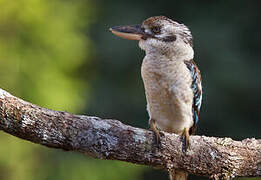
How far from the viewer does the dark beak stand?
4.59m

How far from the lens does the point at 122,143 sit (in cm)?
373

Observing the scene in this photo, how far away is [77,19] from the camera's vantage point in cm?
976

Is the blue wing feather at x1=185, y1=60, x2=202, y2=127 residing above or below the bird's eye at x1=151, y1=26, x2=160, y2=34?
below

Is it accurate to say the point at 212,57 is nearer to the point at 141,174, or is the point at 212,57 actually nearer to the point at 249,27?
the point at 249,27

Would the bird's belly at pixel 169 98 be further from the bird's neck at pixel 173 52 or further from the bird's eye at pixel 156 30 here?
the bird's eye at pixel 156 30

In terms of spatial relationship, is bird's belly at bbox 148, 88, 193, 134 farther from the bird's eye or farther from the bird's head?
the bird's eye

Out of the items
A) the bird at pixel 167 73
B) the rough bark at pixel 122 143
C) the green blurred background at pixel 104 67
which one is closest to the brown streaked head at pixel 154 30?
the bird at pixel 167 73

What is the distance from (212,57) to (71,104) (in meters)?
2.21

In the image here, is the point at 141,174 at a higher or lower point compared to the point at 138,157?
lower

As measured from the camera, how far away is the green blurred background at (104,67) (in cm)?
872

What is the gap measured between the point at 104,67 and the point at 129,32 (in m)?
5.63

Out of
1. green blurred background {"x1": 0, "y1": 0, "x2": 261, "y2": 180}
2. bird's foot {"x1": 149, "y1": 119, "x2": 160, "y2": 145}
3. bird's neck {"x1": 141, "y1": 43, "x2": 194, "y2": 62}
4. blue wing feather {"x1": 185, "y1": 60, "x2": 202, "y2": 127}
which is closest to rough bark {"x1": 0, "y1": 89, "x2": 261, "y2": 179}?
bird's foot {"x1": 149, "y1": 119, "x2": 160, "y2": 145}

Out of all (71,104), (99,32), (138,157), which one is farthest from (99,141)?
(99,32)

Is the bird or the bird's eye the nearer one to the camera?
the bird
